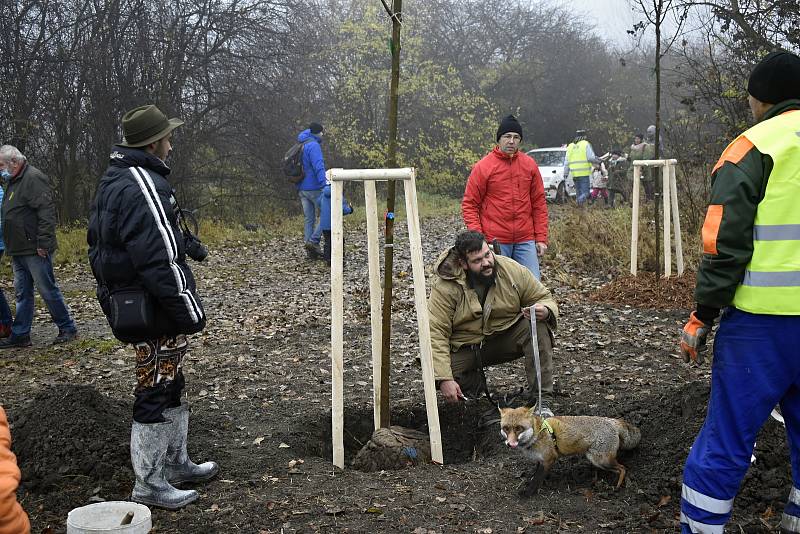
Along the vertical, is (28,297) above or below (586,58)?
below

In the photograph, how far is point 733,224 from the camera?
3234 mm

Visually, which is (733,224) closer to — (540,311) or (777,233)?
(777,233)

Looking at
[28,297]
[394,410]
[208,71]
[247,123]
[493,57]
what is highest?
[493,57]

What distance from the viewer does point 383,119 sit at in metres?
23.1

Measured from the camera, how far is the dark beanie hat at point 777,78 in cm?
333

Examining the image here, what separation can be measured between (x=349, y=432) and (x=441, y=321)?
1.15 meters

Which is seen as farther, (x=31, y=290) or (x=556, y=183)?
(x=556, y=183)

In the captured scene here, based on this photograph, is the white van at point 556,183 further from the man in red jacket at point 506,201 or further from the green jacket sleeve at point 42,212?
the green jacket sleeve at point 42,212

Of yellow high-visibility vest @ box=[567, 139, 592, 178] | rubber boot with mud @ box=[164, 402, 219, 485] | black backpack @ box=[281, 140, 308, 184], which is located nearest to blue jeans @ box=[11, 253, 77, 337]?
rubber boot with mud @ box=[164, 402, 219, 485]

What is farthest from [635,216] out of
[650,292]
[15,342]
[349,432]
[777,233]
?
[15,342]

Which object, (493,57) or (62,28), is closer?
(62,28)

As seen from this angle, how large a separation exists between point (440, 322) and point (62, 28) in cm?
1321

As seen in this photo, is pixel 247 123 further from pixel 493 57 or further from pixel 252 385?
pixel 493 57

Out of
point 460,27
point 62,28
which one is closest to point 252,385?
point 62,28
